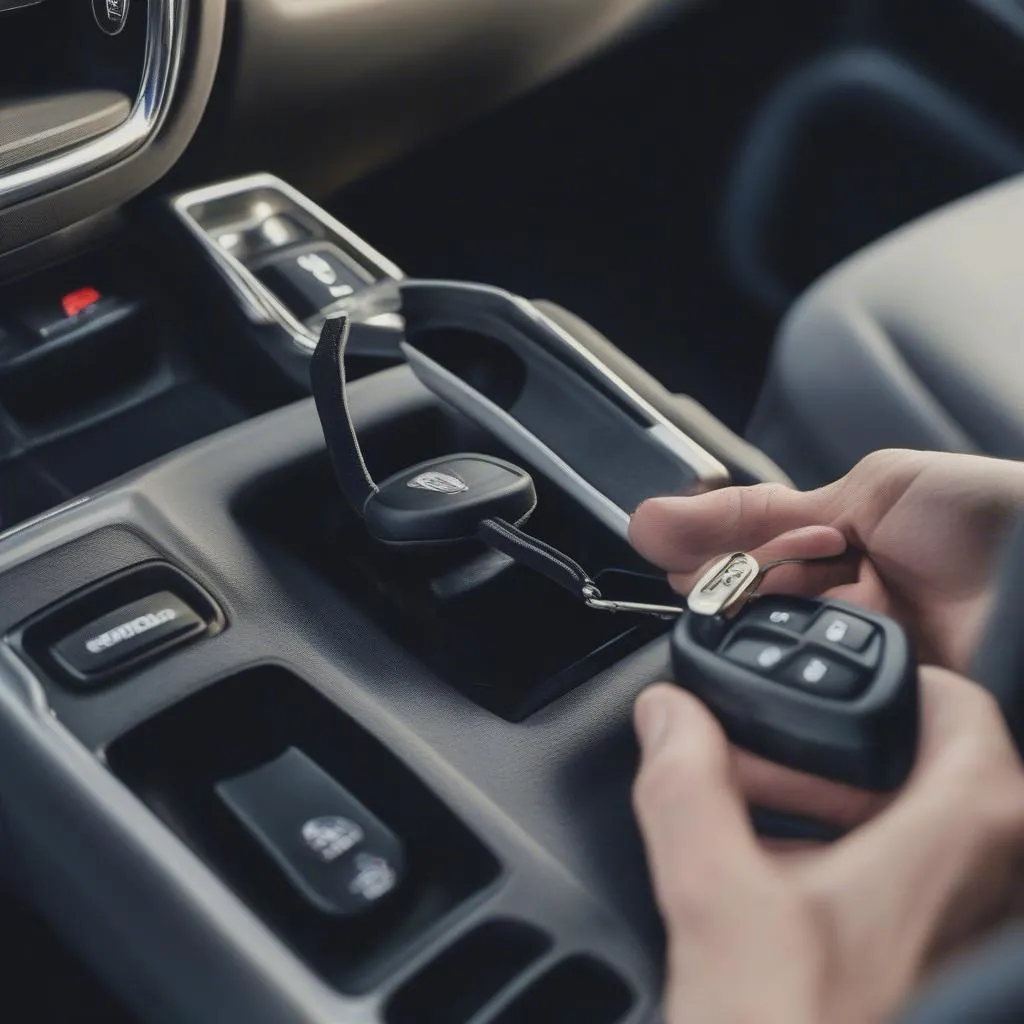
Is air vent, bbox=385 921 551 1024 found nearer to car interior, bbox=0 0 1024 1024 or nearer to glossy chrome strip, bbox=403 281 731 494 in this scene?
car interior, bbox=0 0 1024 1024

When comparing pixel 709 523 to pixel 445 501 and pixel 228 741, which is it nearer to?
pixel 445 501

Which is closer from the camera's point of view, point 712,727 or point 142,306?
point 712,727

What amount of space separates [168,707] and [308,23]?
644 millimetres

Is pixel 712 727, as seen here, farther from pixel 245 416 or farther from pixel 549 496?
pixel 245 416

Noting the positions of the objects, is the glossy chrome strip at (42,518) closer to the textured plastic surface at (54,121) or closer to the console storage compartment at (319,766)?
the console storage compartment at (319,766)

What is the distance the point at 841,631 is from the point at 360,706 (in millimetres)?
259

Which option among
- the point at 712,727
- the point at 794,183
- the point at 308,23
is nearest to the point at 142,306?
the point at 308,23

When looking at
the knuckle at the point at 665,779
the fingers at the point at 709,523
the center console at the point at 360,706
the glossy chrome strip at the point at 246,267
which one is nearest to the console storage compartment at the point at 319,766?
the center console at the point at 360,706

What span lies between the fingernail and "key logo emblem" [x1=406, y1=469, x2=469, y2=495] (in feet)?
0.65

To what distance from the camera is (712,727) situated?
640mm

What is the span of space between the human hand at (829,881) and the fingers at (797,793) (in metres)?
0.02

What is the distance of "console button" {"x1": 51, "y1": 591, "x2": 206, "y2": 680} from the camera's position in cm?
74

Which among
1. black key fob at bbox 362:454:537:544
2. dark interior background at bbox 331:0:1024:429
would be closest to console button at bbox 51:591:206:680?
black key fob at bbox 362:454:537:544

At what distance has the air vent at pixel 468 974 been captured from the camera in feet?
2.03
